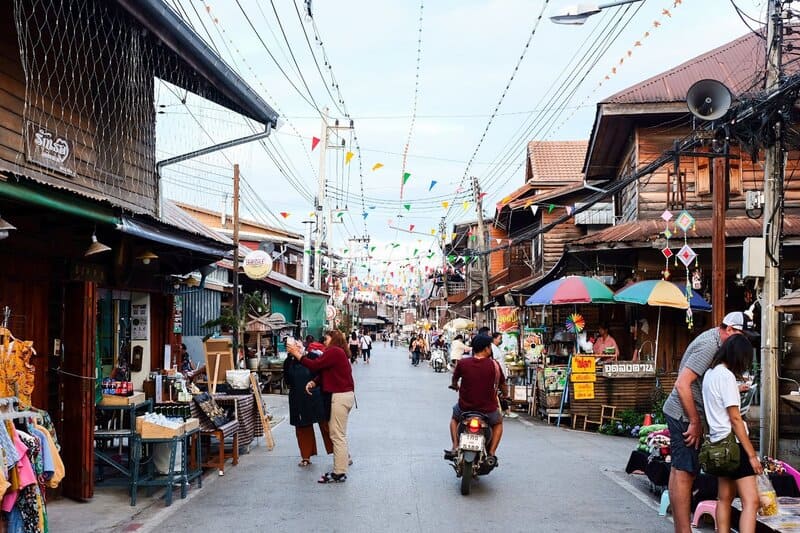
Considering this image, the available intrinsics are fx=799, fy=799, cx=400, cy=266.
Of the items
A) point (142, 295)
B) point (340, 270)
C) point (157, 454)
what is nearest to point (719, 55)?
point (142, 295)

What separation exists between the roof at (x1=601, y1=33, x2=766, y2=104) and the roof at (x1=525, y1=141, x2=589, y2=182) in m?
9.60

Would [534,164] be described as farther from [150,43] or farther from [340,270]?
[340,270]

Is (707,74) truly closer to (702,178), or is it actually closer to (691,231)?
(702,178)

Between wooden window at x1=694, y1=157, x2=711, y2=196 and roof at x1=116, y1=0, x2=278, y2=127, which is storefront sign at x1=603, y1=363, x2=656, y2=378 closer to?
wooden window at x1=694, y1=157, x2=711, y2=196

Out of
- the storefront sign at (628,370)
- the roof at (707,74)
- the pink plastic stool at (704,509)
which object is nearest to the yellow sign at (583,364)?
the storefront sign at (628,370)

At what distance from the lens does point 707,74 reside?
64.6 feet

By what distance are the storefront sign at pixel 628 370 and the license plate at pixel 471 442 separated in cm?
690

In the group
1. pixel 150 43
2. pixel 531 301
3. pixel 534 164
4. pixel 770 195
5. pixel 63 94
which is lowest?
pixel 531 301

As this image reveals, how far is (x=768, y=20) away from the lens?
33.9 feet

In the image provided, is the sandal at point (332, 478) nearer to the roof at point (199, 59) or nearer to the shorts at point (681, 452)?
the shorts at point (681, 452)

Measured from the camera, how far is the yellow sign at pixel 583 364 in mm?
15406

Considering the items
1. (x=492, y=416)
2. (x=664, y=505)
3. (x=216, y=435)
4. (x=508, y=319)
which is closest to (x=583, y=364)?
(x=492, y=416)

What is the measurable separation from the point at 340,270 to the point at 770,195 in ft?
240

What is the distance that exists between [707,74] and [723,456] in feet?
51.6
